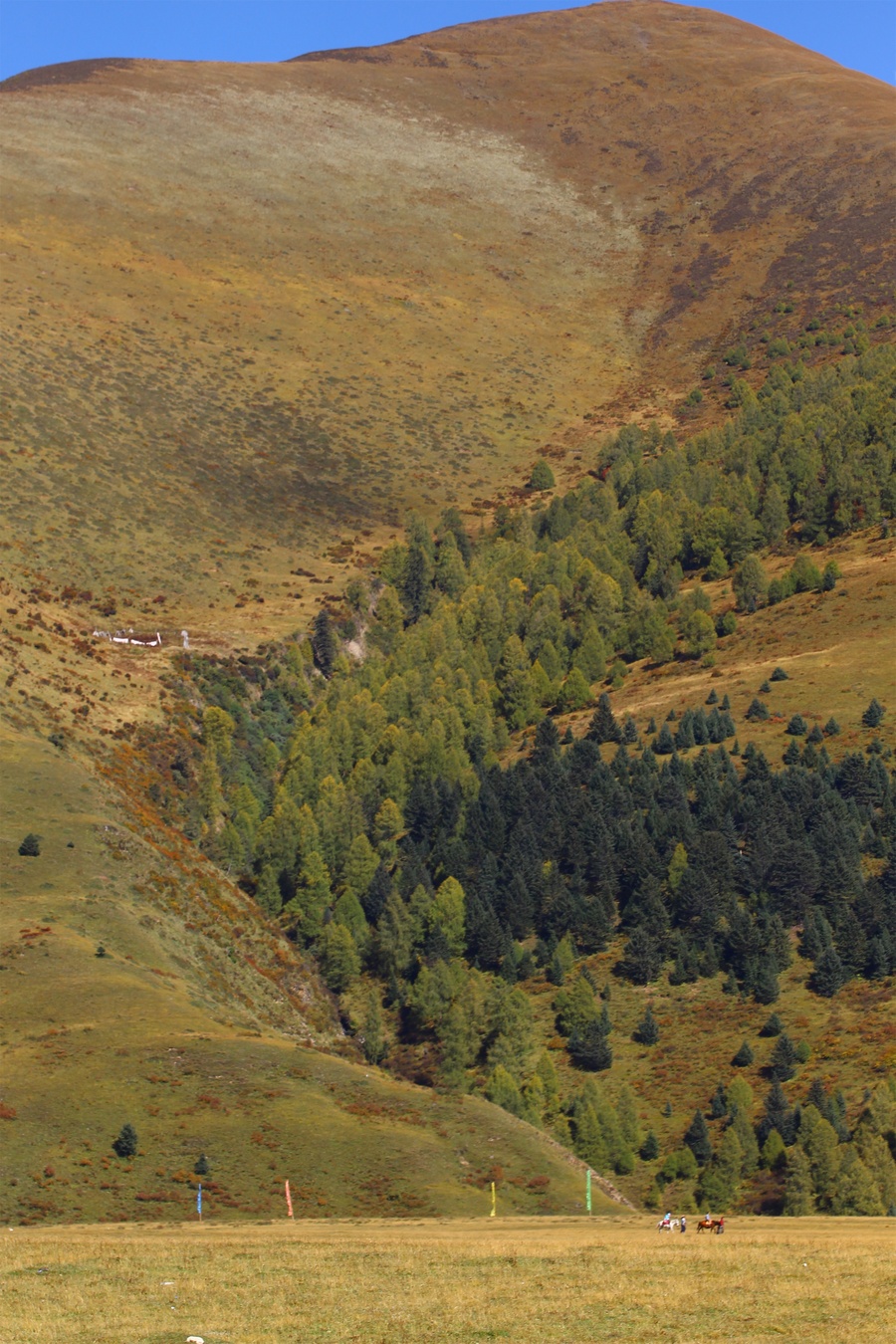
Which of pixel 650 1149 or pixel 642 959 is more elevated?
pixel 642 959

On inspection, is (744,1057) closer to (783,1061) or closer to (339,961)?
(783,1061)

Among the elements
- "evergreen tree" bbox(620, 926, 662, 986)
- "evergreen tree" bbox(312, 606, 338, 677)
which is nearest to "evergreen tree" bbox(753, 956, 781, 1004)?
"evergreen tree" bbox(620, 926, 662, 986)

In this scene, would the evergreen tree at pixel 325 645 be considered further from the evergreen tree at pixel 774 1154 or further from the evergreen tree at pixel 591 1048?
the evergreen tree at pixel 774 1154

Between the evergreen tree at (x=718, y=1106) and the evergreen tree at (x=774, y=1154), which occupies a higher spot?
the evergreen tree at (x=718, y=1106)

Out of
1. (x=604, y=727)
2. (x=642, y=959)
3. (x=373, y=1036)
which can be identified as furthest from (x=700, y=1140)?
(x=604, y=727)

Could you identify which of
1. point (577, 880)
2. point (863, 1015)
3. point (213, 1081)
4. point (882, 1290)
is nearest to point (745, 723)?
point (577, 880)

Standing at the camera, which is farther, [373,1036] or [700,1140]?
[373,1036]

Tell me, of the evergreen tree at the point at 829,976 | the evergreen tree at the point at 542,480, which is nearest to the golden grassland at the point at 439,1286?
the evergreen tree at the point at 829,976

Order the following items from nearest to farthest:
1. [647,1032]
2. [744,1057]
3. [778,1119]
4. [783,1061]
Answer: [778,1119]
[783,1061]
[744,1057]
[647,1032]
